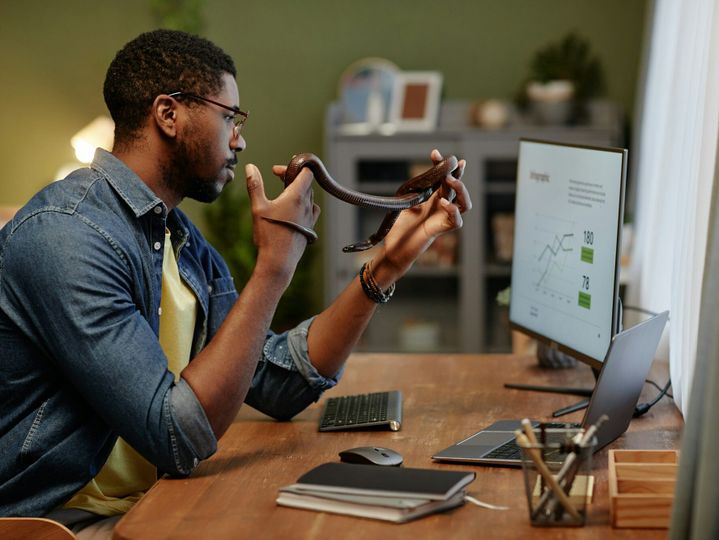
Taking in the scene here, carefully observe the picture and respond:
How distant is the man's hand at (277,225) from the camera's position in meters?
1.57

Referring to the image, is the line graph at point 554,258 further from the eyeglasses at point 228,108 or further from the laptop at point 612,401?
the eyeglasses at point 228,108

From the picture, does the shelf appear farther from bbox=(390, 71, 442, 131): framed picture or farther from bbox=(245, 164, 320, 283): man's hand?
bbox=(245, 164, 320, 283): man's hand

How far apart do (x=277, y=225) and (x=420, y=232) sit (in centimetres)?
40

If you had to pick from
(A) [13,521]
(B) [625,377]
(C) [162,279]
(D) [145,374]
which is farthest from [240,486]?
(B) [625,377]

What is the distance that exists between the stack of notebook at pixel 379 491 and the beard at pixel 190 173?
1.85 feet

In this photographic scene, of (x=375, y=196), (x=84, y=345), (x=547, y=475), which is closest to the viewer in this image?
(x=547, y=475)

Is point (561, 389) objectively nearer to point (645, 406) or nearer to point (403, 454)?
point (645, 406)

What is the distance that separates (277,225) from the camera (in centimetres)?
158

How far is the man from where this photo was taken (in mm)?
1484

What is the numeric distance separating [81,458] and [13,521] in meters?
0.18

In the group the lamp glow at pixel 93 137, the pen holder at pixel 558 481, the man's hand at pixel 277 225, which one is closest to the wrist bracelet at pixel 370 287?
the man's hand at pixel 277 225

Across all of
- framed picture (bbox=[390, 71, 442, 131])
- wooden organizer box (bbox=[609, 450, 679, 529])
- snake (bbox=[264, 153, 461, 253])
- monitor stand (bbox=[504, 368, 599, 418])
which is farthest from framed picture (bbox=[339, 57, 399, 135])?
wooden organizer box (bbox=[609, 450, 679, 529])

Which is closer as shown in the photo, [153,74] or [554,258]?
[153,74]

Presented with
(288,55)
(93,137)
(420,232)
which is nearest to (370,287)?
(420,232)
